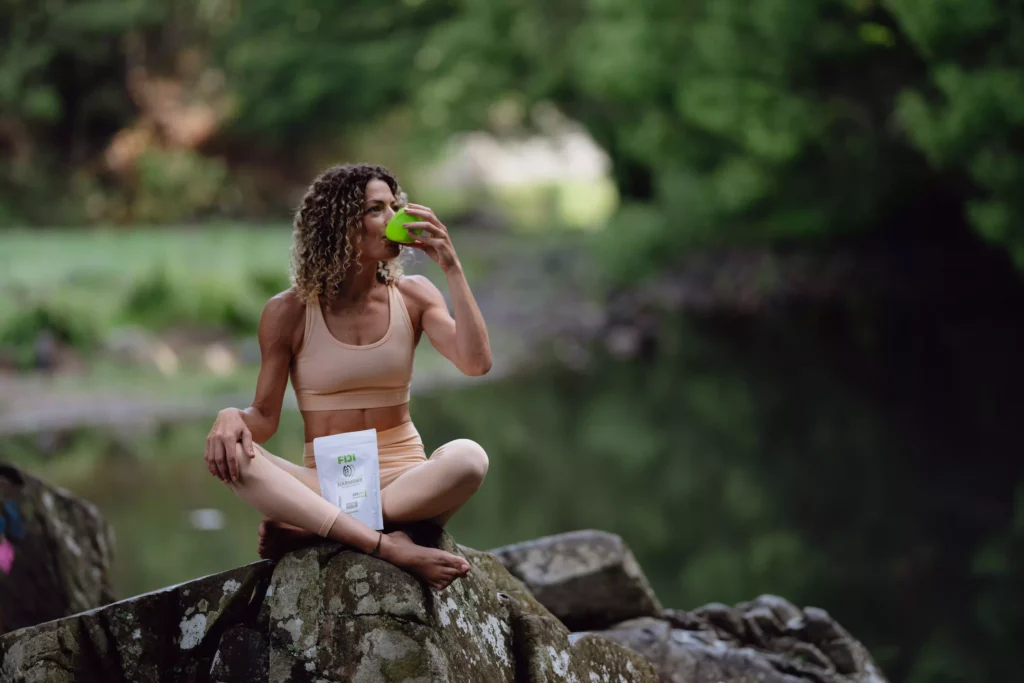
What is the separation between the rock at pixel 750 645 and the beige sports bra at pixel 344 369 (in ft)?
5.50

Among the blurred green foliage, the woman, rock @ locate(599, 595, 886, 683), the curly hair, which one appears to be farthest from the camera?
the blurred green foliage

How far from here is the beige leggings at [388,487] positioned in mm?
4254

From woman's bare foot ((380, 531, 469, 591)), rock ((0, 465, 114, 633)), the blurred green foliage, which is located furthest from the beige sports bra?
the blurred green foliage

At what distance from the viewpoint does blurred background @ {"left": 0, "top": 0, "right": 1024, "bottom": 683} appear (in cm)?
1062

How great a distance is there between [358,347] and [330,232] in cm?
39

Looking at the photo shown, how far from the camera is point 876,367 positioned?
58.1ft

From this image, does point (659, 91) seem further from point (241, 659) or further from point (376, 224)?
point (241, 659)

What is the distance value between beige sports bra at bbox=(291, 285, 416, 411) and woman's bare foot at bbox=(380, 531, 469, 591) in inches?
22.0

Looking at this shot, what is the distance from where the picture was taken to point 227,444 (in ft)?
13.9

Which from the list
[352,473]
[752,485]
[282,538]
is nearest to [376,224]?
[352,473]

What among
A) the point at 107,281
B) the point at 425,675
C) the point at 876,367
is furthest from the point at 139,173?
the point at 425,675

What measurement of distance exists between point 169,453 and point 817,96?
1147 cm

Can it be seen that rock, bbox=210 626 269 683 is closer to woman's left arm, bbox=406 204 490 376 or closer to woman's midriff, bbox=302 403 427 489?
woman's midriff, bbox=302 403 427 489

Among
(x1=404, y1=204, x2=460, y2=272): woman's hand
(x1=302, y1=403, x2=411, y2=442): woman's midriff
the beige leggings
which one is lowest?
the beige leggings
